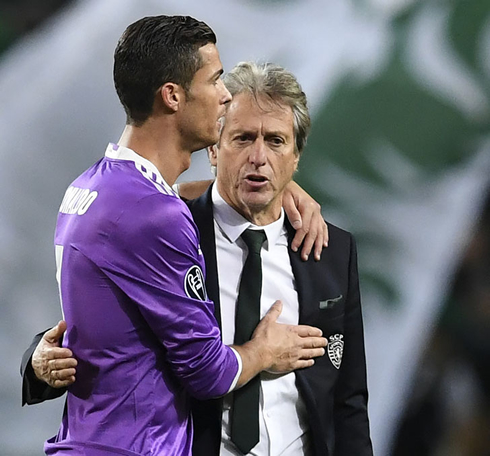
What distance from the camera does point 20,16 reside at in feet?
9.57

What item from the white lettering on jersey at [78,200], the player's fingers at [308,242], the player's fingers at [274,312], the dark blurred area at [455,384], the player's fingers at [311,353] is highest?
the white lettering on jersey at [78,200]

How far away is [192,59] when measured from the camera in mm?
1615

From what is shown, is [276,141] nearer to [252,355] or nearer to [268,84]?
[268,84]

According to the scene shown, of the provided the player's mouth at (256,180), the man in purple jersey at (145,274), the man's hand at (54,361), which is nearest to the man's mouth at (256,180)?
the player's mouth at (256,180)

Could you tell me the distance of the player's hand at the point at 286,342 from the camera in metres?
1.72

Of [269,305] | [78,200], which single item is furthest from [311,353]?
[78,200]

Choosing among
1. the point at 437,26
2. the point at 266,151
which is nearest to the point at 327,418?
the point at 266,151

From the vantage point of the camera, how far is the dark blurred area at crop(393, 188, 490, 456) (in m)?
2.97

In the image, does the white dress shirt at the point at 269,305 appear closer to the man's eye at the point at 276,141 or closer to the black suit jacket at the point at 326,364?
the black suit jacket at the point at 326,364

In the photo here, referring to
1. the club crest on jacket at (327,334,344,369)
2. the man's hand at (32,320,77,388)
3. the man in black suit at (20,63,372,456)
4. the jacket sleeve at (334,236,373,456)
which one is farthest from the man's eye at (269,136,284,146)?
the man's hand at (32,320,77,388)

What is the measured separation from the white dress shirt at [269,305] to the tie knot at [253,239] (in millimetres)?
14

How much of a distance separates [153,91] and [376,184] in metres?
1.52

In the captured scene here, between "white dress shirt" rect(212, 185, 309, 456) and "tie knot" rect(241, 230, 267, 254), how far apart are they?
1 cm

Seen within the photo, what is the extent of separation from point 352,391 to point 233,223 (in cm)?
47
